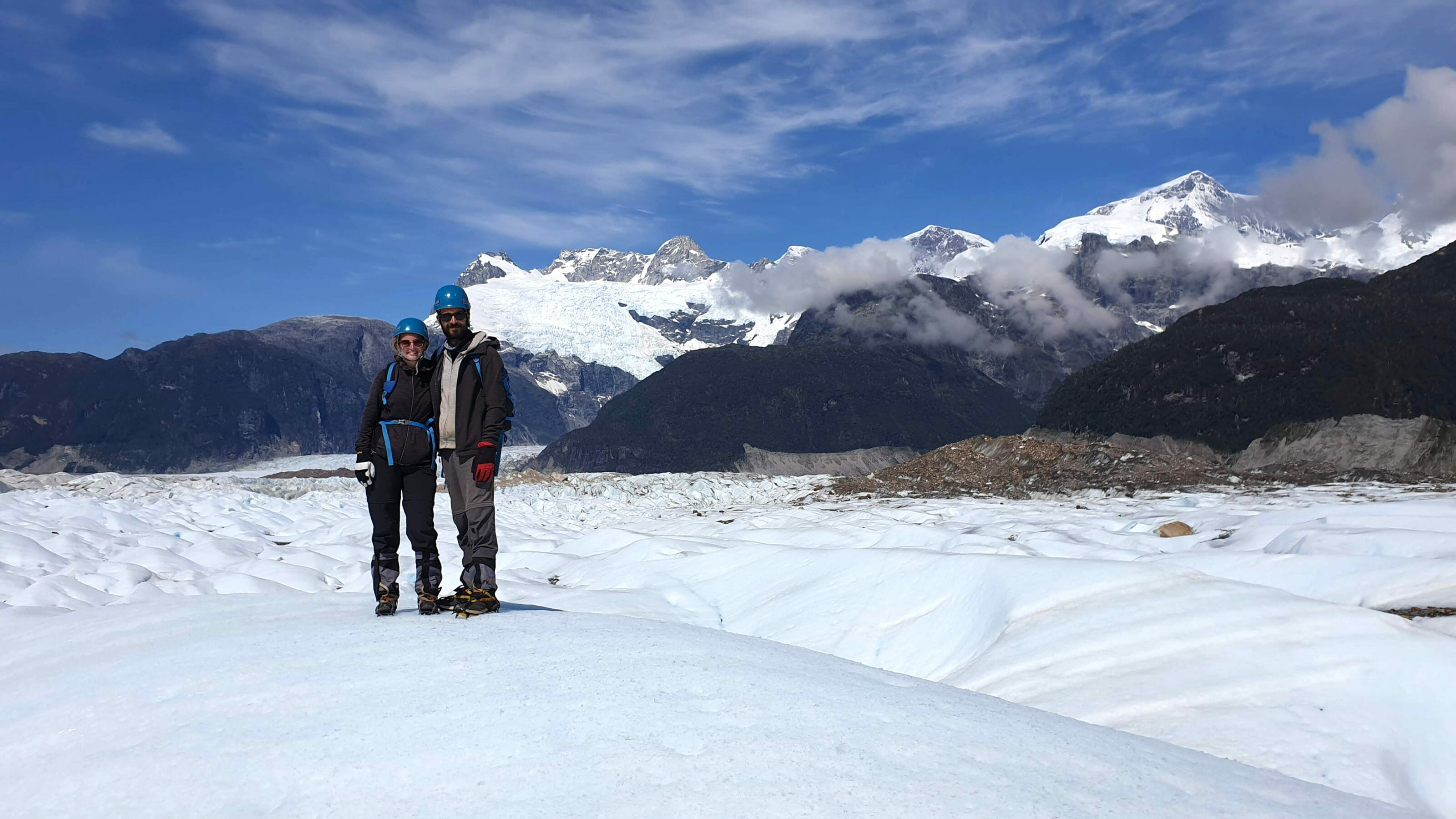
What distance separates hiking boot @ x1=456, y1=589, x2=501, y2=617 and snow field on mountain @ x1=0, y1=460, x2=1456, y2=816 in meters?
0.37

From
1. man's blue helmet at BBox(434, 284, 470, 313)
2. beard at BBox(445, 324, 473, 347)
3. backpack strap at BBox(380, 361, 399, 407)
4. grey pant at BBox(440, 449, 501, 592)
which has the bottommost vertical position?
grey pant at BBox(440, 449, 501, 592)

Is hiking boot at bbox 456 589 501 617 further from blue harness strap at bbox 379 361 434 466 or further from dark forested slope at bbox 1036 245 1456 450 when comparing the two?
dark forested slope at bbox 1036 245 1456 450

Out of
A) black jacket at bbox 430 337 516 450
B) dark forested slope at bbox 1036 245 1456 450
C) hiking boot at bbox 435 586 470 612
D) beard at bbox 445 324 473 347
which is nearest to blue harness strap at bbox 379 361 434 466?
black jacket at bbox 430 337 516 450

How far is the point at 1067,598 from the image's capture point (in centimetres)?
891

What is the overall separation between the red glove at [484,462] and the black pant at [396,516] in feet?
1.50

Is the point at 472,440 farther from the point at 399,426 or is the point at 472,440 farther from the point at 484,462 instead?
the point at 399,426

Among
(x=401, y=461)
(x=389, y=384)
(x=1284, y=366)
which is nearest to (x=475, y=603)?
(x=401, y=461)

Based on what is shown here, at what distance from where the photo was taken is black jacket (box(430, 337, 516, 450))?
6949 mm

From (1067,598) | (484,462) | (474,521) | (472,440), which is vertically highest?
(472,440)

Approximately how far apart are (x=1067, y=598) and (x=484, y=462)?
5.85m

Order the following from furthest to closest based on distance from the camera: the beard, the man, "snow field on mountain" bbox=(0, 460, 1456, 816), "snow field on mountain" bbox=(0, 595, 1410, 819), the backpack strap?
the beard < the backpack strap < the man < "snow field on mountain" bbox=(0, 460, 1456, 816) < "snow field on mountain" bbox=(0, 595, 1410, 819)

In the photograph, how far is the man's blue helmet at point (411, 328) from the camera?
6.93 m

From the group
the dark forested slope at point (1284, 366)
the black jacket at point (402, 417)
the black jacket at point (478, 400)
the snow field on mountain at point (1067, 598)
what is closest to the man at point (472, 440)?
the black jacket at point (478, 400)

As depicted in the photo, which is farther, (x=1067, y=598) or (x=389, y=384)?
(x=1067, y=598)
